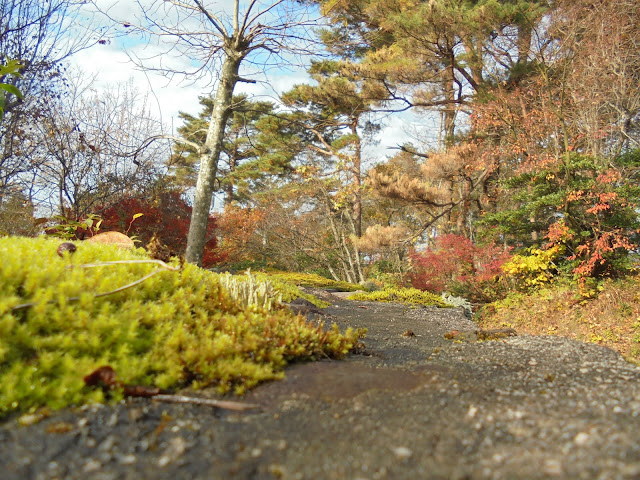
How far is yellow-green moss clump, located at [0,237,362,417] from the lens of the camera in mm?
1537

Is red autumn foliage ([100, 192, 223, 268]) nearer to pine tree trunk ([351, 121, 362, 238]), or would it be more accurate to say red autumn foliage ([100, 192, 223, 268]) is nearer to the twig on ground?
pine tree trunk ([351, 121, 362, 238])

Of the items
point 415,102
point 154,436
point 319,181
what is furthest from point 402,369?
point 319,181

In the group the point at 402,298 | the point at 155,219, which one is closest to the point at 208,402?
the point at 402,298

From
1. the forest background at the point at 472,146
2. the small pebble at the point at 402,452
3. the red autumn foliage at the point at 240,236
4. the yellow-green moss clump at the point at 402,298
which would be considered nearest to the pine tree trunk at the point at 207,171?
the forest background at the point at 472,146

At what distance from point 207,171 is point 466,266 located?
6868 mm

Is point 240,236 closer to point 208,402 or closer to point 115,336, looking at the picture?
point 115,336

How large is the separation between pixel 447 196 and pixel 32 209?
40.3 feet

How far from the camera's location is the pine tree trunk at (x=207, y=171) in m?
6.31

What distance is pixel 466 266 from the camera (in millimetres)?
9859

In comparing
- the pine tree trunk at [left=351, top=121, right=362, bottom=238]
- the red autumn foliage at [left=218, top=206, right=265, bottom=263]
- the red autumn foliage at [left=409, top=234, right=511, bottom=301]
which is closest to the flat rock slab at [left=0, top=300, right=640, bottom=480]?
the red autumn foliage at [left=409, top=234, right=511, bottom=301]

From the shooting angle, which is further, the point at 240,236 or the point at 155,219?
the point at 240,236

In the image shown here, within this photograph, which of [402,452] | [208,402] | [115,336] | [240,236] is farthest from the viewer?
[240,236]

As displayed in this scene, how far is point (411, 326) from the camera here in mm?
4883

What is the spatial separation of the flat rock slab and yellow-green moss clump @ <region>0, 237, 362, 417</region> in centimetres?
14
